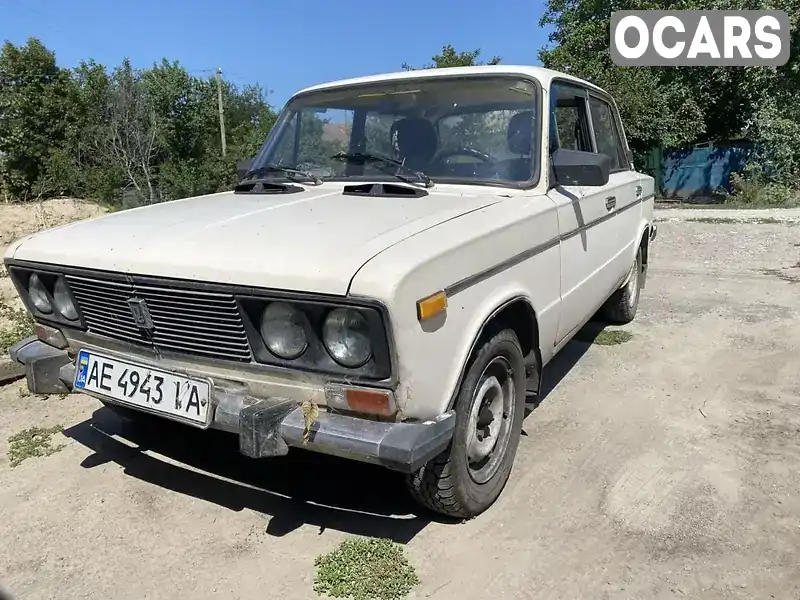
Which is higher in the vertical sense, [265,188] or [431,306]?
[265,188]

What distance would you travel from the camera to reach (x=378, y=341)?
2121 millimetres

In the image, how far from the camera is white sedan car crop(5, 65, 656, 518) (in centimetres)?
221

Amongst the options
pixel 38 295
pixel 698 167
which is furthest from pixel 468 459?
pixel 698 167

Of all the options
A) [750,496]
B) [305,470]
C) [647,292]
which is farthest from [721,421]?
[647,292]

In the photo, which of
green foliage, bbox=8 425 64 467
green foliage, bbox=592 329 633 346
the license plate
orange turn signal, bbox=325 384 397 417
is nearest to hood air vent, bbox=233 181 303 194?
the license plate

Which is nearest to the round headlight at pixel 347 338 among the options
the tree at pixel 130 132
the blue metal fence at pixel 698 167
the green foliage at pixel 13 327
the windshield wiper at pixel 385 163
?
→ the windshield wiper at pixel 385 163

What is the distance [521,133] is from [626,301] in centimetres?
286

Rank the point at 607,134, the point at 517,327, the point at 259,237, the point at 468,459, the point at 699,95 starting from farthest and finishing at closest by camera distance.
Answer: the point at 699,95 < the point at 607,134 < the point at 517,327 < the point at 468,459 < the point at 259,237

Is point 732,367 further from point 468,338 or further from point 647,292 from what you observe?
point 468,338

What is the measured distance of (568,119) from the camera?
12.9 ft

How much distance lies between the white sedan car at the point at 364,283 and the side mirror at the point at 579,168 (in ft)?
0.03

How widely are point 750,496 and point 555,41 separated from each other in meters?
27.2

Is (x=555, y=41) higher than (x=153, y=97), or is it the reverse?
(x=555, y=41)

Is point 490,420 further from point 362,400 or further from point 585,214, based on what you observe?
point 585,214
